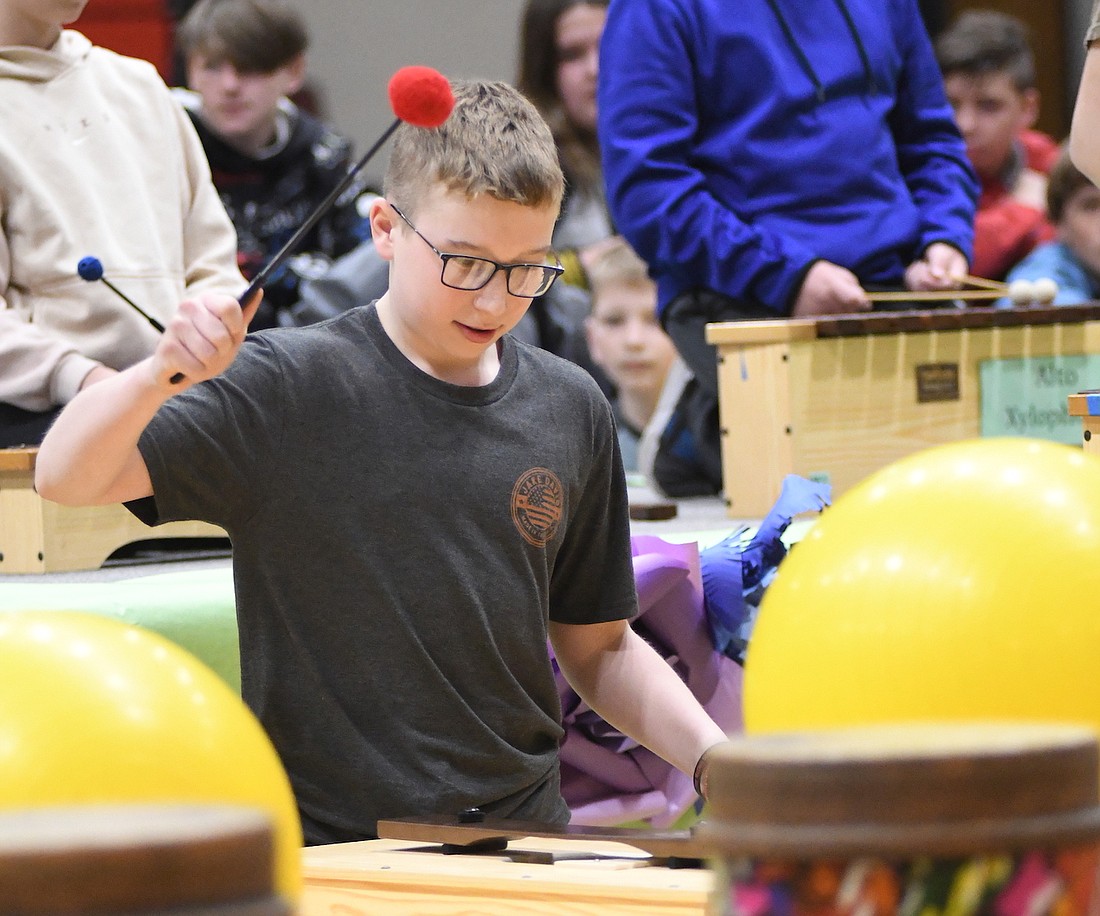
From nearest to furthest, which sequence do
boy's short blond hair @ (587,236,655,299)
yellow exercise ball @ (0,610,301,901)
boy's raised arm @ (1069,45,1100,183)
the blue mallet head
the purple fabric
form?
yellow exercise ball @ (0,610,301,901) → boy's raised arm @ (1069,45,1100,183) → the blue mallet head → the purple fabric → boy's short blond hair @ (587,236,655,299)

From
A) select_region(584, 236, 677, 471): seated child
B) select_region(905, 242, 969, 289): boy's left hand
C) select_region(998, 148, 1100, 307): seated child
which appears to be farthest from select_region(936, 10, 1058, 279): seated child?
select_region(905, 242, 969, 289): boy's left hand

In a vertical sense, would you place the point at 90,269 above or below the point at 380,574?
above

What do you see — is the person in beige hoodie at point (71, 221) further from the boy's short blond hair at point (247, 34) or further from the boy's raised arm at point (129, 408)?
the boy's raised arm at point (129, 408)

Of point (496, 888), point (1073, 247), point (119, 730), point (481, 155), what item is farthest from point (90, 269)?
point (1073, 247)

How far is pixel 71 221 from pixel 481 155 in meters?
1.20

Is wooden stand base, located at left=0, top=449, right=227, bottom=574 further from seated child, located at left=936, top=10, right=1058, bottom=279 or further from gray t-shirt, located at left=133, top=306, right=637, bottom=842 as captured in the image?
seated child, located at left=936, top=10, right=1058, bottom=279

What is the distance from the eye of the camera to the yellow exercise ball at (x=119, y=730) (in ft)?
2.57

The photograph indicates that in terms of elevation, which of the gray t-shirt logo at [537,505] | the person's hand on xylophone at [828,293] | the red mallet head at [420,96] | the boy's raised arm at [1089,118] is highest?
the red mallet head at [420,96]

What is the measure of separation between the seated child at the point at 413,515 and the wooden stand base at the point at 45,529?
3.20ft

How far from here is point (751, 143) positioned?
120 inches

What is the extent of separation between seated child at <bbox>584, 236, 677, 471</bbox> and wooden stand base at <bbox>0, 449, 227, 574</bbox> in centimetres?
167

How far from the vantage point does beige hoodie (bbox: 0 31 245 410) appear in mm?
2592

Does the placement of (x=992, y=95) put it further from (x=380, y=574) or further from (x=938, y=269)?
(x=380, y=574)

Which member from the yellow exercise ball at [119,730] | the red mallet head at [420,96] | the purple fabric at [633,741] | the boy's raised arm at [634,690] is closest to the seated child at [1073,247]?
the purple fabric at [633,741]
